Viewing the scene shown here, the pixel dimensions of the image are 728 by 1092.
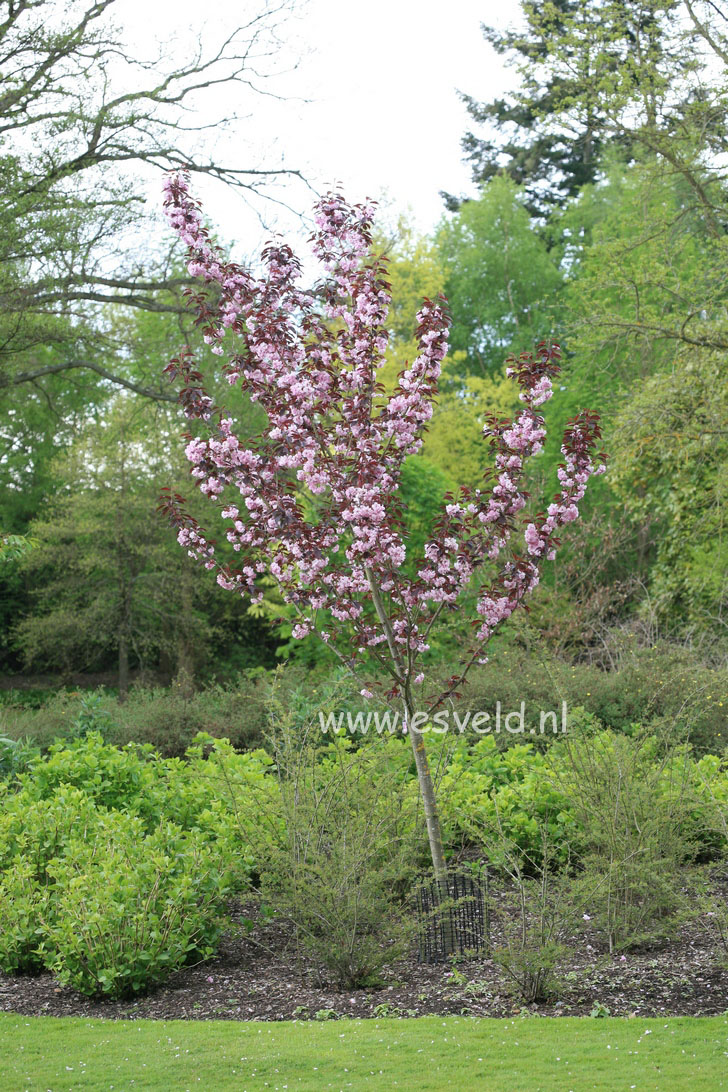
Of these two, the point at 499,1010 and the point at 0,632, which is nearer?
the point at 499,1010

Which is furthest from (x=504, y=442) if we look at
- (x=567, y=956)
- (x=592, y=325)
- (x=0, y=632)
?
(x=0, y=632)

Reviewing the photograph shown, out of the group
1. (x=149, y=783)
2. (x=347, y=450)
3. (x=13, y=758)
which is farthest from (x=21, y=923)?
(x=13, y=758)

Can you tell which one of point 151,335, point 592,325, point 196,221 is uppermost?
point 151,335

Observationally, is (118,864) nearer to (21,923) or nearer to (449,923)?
(21,923)

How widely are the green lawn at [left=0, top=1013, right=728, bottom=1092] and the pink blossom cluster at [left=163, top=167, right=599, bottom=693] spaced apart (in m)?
1.66

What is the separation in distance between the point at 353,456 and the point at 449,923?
7.42ft

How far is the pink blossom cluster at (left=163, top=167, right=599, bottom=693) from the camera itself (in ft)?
15.9

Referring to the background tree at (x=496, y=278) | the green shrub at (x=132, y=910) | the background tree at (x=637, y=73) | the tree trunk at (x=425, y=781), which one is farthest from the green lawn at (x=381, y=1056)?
the background tree at (x=496, y=278)

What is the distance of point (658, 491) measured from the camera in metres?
14.5

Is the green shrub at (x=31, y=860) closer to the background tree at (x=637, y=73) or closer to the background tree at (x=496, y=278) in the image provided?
the background tree at (x=637, y=73)

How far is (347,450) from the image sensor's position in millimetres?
5086

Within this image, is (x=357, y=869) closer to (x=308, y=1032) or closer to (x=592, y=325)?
(x=308, y=1032)

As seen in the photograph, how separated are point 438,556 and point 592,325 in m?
7.71

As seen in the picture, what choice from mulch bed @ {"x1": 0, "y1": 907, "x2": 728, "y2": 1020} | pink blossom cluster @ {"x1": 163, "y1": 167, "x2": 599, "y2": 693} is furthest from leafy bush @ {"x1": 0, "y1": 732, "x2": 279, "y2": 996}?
pink blossom cluster @ {"x1": 163, "y1": 167, "x2": 599, "y2": 693}
